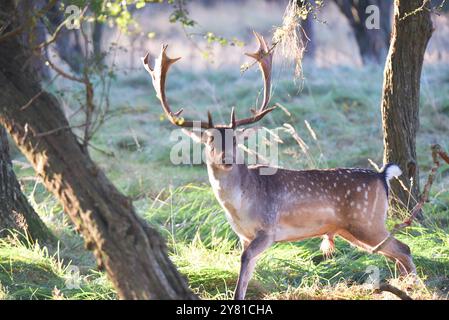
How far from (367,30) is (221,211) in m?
10.4

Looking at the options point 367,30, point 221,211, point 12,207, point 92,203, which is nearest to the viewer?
point 92,203

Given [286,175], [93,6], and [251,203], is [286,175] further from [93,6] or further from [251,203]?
[93,6]

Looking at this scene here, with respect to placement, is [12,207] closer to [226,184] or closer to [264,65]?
[226,184]

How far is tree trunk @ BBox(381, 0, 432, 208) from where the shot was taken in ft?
23.3

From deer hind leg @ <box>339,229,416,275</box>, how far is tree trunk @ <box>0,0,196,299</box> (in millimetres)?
1984

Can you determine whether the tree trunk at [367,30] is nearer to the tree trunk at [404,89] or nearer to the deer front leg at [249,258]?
the tree trunk at [404,89]

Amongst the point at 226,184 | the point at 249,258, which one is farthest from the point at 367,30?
the point at 249,258

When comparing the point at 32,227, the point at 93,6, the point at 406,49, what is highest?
the point at 93,6

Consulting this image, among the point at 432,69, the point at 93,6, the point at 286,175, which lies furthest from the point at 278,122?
the point at 93,6

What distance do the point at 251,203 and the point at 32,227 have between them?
Answer: 6.82 ft

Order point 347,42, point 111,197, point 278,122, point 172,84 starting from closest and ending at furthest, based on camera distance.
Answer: point 111,197 < point 278,122 < point 172,84 < point 347,42

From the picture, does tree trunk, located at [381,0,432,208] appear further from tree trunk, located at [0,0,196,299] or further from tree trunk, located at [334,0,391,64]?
tree trunk, located at [334,0,391,64]

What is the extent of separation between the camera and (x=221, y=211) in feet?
26.0

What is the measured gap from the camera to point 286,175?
6395 millimetres
